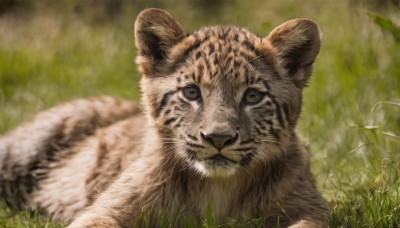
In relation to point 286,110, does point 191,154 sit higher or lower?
lower

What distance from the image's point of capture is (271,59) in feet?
20.6

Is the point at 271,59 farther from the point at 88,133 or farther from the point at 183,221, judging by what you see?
the point at 88,133

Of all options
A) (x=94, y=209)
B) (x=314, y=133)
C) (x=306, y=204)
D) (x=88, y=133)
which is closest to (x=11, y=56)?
(x=88, y=133)

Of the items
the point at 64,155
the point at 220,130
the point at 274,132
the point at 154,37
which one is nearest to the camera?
the point at 220,130

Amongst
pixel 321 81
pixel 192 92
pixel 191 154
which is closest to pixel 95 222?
pixel 191 154

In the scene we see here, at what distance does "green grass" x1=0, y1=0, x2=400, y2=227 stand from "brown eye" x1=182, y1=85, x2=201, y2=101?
93 cm

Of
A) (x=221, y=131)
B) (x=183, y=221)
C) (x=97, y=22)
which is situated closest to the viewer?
(x=221, y=131)

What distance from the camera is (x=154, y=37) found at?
A: 21.5 feet

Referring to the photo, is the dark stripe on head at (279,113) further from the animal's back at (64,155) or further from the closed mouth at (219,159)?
the animal's back at (64,155)

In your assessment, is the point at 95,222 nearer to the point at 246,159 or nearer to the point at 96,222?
the point at 96,222

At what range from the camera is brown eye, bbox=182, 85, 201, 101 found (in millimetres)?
6008

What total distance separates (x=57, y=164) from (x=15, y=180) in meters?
0.42

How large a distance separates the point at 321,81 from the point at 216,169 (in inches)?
181

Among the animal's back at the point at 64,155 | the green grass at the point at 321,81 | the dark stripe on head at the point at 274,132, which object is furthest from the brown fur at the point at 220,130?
the animal's back at the point at 64,155
